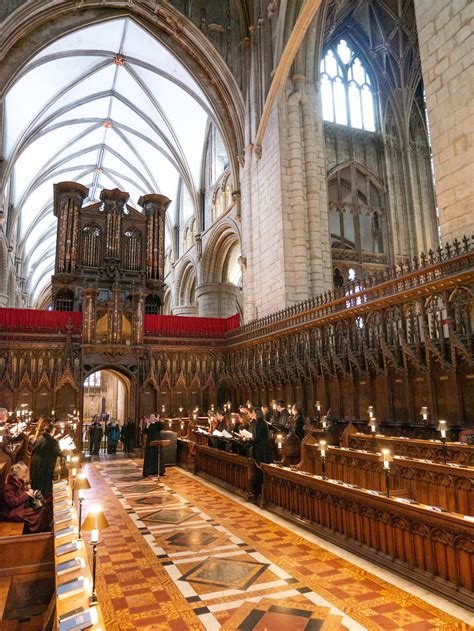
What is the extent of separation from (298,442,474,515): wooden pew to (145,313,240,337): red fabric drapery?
1074 centimetres

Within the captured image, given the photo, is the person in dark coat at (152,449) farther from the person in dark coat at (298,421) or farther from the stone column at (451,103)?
the stone column at (451,103)

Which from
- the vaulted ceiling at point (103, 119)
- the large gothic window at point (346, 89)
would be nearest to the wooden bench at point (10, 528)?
the vaulted ceiling at point (103, 119)

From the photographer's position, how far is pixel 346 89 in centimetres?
2217

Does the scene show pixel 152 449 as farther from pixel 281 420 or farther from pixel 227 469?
pixel 281 420

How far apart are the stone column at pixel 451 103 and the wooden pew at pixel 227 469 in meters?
5.60

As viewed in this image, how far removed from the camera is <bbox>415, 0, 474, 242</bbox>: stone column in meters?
8.79

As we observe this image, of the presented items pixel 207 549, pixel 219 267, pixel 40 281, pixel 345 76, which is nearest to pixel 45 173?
pixel 219 267

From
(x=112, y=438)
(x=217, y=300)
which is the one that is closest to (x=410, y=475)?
(x=112, y=438)

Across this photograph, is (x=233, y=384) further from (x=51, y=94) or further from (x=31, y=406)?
(x=51, y=94)

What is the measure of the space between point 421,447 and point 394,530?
297cm

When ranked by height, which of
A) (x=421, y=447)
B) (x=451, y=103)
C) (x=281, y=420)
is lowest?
(x=421, y=447)

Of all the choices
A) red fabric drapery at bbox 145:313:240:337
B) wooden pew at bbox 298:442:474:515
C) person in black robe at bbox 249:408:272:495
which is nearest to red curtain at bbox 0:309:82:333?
red fabric drapery at bbox 145:313:240:337

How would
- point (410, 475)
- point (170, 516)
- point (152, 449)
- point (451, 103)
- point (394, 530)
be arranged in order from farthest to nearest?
point (152, 449) → point (451, 103) → point (170, 516) → point (410, 475) → point (394, 530)

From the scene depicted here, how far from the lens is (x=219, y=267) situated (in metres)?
24.9
